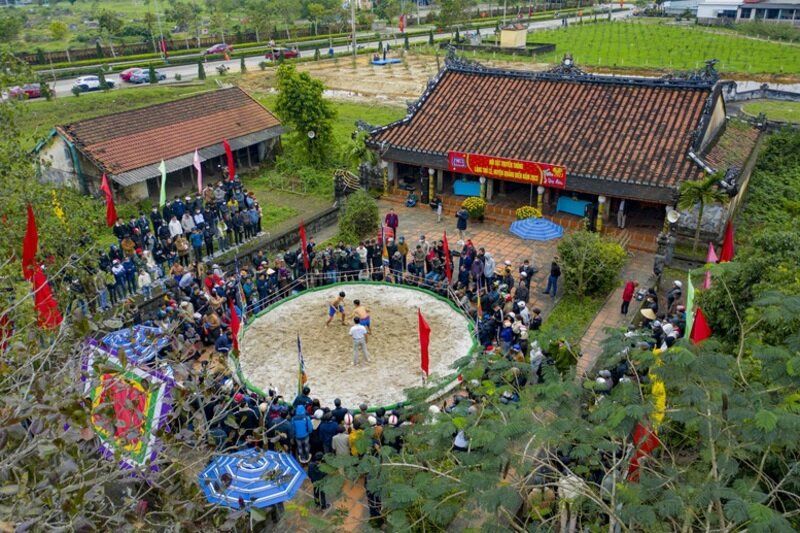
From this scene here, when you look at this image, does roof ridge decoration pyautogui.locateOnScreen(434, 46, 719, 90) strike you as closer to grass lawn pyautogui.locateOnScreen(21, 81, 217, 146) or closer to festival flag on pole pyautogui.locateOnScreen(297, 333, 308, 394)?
festival flag on pole pyautogui.locateOnScreen(297, 333, 308, 394)

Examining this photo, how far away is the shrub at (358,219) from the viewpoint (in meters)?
23.2

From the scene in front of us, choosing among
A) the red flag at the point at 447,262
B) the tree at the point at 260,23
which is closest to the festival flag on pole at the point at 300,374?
the red flag at the point at 447,262

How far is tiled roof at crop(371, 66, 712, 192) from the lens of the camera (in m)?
22.0

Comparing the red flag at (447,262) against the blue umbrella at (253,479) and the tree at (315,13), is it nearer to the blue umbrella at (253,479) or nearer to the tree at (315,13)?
the blue umbrella at (253,479)

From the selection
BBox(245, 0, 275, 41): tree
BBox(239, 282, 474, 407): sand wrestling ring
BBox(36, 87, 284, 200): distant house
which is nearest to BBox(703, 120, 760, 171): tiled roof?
BBox(239, 282, 474, 407): sand wrestling ring

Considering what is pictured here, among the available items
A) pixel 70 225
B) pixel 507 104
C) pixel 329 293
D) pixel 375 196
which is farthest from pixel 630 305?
pixel 70 225

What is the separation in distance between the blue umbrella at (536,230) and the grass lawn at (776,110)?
21.4m

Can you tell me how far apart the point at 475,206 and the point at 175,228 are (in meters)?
10.4

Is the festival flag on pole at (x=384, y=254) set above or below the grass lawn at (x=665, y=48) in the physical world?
below

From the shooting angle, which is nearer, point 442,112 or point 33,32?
point 442,112

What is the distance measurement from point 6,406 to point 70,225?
411 inches

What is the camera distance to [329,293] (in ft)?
63.8

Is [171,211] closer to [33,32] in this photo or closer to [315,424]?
[315,424]

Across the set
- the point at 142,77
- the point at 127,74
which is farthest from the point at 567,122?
the point at 127,74
